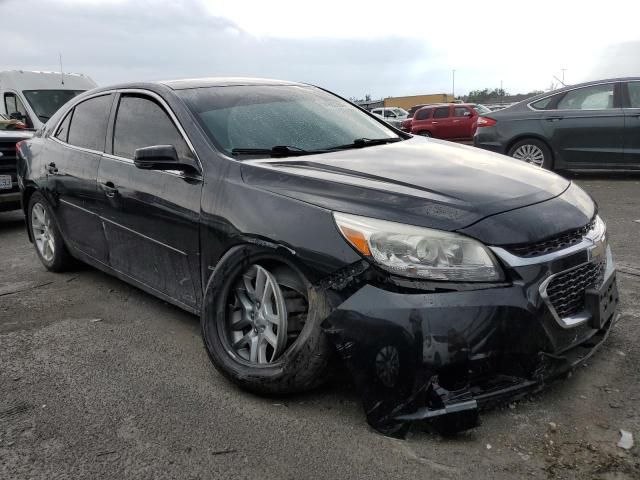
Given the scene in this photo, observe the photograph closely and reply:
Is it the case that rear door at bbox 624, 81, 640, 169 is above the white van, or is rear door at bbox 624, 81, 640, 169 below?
below

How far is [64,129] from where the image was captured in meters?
4.97

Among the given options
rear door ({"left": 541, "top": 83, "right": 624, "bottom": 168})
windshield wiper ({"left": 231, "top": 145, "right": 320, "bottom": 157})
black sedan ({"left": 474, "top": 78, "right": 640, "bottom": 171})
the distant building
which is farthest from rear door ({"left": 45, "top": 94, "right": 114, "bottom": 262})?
the distant building

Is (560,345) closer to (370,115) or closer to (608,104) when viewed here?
(370,115)

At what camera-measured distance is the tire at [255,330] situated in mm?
2648

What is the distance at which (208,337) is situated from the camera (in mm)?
3064

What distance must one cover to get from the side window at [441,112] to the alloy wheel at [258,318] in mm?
21414

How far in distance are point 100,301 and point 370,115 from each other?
2393 millimetres

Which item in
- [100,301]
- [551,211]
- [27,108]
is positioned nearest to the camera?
[551,211]

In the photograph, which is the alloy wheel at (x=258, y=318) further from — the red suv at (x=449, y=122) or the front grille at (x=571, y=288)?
the red suv at (x=449, y=122)

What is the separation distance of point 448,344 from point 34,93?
12.3m

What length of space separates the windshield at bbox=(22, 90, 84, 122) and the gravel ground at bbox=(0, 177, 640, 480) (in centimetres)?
953

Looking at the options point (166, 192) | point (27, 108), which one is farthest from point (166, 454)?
point (27, 108)

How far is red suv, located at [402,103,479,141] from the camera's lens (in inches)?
896

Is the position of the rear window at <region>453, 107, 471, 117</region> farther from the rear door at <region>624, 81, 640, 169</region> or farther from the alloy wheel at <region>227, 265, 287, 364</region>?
the alloy wheel at <region>227, 265, 287, 364</region>
